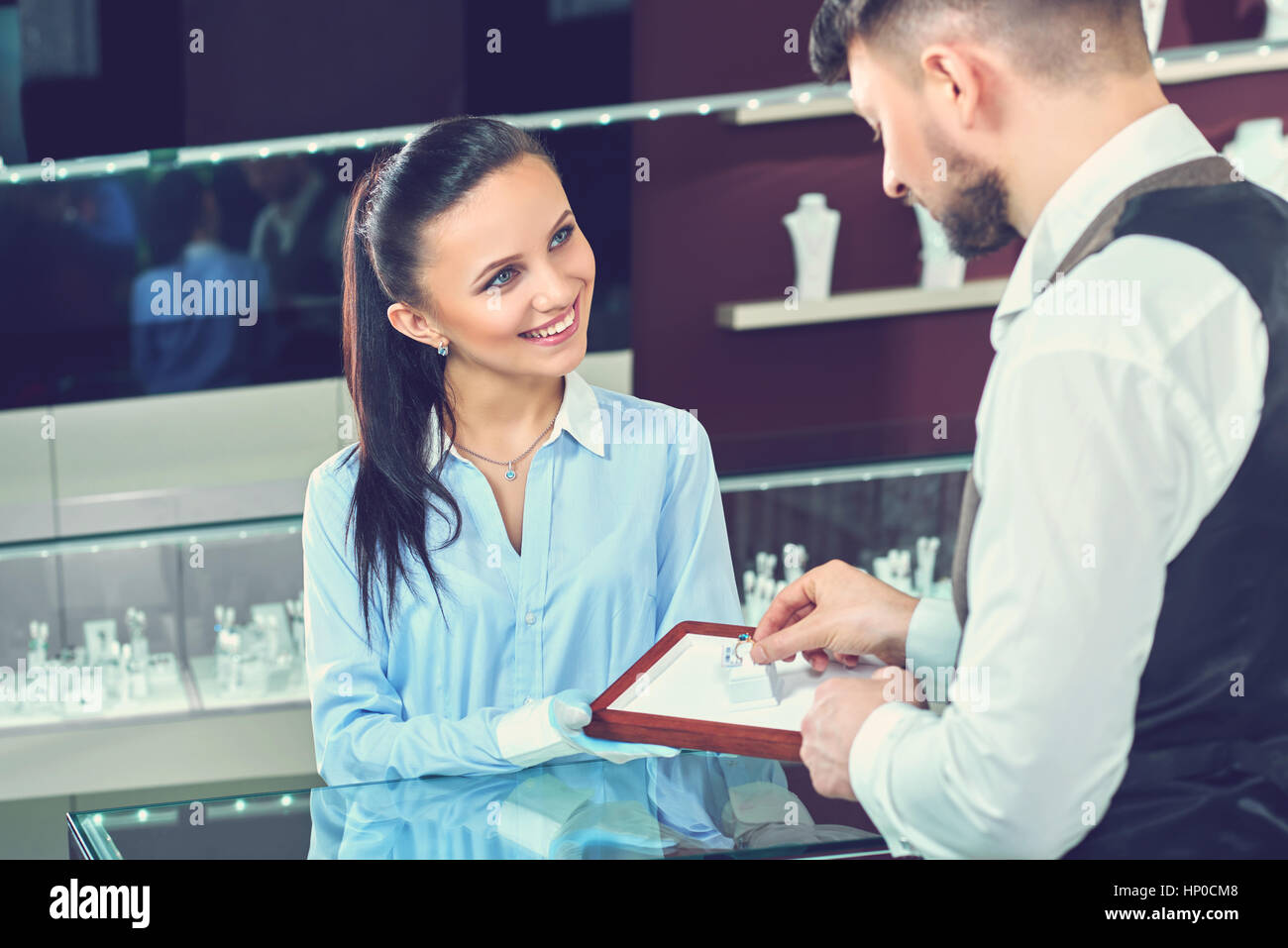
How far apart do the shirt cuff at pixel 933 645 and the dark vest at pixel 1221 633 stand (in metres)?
0.28

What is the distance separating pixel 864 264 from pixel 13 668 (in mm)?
2368

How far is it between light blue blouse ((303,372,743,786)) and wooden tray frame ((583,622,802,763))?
37 cm

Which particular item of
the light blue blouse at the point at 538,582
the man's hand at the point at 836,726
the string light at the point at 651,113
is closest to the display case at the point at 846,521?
the string light at the point at 651,113

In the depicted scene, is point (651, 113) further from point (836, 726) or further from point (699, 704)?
point (836, 726)

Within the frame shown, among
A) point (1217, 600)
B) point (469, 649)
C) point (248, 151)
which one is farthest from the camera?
point (248, 151)

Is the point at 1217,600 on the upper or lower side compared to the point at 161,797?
upper

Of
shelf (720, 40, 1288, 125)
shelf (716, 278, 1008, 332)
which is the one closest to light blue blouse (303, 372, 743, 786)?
shelf (716, 278, 1008, 332)

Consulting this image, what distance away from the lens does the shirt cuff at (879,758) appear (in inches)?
50.5

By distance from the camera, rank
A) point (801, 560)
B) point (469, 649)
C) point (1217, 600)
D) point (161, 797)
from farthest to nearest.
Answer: point (801, 560) < point (469, 649) < point (161, 797) < point (1217, 600)

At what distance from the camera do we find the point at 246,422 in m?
3.25

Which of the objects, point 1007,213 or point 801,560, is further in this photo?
point 801,560
